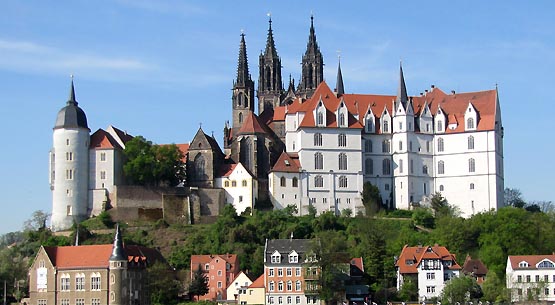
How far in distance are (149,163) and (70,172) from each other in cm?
737

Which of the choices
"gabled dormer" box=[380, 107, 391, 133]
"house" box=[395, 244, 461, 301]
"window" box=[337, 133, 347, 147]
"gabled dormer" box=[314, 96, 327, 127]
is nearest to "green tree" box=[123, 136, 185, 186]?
"gabled dormer" box=[314, 96, 327, 127]

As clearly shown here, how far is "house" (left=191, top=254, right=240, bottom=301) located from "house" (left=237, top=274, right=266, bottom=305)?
14.6ft

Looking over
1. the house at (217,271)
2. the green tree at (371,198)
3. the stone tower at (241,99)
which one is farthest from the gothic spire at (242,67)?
the house at (217,271)

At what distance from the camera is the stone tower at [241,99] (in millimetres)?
127500

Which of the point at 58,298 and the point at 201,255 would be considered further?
the point at 201,255

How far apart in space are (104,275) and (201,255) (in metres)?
14.7

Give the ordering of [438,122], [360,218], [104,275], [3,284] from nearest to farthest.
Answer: [104,275]
[3,284]
[360,218]
[438,122]

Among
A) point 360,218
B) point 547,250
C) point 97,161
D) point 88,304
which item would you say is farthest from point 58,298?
point 547,250

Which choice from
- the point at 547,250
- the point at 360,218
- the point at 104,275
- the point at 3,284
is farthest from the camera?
the point at 360,218

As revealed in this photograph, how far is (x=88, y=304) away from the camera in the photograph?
292 feet

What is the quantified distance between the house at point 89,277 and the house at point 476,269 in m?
24.8

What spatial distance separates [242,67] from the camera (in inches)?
5133

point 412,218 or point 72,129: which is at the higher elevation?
point 72,129

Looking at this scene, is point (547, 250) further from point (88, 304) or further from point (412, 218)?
point (88, 304)
